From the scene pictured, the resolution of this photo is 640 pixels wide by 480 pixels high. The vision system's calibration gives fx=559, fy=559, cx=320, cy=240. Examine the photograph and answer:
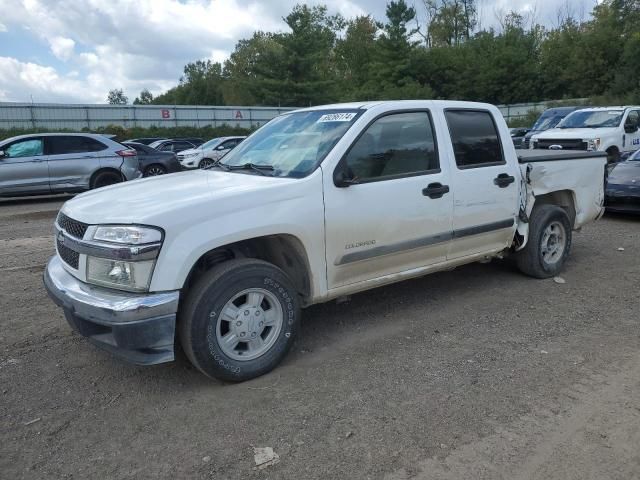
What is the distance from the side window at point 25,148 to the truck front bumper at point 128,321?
409 inches

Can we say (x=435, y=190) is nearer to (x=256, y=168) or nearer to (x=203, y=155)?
(x=256, y=168)

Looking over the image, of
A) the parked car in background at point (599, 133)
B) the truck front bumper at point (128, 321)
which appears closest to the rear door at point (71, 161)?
the truck front bumper at point (128, 321)

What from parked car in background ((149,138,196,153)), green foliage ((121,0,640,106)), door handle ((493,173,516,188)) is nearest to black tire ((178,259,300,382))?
door handle ((493,173,516,188))

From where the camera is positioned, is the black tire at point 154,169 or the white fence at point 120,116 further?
the white fence at point 120,116

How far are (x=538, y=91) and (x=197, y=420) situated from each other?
55.6 meters

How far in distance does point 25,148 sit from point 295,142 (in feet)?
33.7

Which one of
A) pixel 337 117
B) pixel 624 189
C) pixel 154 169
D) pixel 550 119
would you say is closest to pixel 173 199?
pixel 337 117

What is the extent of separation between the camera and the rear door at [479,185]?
4.69m

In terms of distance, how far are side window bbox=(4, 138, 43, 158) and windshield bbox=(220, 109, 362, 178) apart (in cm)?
928

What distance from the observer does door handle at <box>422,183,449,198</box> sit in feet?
14.4

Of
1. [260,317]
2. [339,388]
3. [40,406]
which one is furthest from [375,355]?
[40,406]

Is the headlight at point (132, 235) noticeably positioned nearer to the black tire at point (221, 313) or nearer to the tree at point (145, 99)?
the black tire at point (221, 313)

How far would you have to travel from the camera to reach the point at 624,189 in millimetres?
9094

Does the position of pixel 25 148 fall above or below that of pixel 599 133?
above
